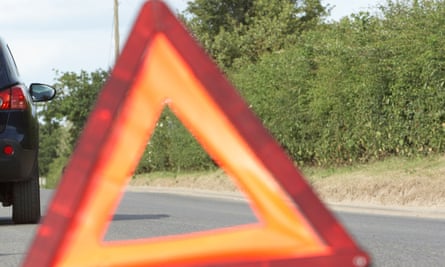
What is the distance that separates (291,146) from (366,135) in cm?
372

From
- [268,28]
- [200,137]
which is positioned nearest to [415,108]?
[200,137]

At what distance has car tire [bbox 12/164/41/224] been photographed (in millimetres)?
12836

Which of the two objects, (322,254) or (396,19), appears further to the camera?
(396,19)

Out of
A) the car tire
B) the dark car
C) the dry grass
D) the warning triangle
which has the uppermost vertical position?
the warning triangle

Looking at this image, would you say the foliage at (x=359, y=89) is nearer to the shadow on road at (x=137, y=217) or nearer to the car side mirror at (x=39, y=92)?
the shadow on road at (x=137, y=217)

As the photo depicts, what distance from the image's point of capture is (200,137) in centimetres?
320

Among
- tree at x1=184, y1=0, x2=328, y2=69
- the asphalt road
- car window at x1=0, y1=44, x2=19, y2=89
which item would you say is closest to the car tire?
the asphalt road

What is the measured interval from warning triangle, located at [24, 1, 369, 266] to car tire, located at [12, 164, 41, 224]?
9682mm

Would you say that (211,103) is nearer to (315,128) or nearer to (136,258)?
(136,258)

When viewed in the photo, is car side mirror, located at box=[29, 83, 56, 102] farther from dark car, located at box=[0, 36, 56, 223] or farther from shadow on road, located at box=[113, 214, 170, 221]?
shadow on road, located at box=[113, 214, 170, 221]

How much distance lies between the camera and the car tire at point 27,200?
1284cm

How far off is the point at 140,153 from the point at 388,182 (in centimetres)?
1978

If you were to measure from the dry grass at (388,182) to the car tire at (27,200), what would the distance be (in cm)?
792

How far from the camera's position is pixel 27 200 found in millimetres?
13000
